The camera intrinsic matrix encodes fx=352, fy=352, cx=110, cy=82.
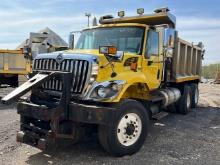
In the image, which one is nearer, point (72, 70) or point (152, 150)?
point (72, 70)

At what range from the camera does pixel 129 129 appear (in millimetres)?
6484

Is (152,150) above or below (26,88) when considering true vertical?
below

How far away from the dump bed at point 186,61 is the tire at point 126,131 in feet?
12.5

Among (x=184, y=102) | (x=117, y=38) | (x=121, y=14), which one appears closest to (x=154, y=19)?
(x=121, y=14)

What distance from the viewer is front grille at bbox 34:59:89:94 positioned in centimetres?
629

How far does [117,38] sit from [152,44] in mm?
827

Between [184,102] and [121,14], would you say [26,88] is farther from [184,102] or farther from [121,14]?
[184,102]

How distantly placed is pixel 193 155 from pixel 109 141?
5.46ft

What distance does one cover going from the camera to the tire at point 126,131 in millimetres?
6094

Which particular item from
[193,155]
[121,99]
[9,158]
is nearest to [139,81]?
[121,99]

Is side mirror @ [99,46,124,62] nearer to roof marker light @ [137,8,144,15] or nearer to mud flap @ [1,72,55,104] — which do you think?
mud flap @ [1,72,55,104]

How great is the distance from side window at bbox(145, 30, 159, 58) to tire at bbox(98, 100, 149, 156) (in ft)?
5.34

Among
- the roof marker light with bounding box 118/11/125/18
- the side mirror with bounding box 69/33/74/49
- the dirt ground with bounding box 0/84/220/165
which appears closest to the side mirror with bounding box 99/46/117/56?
the dirt ground with bounding box 0/84/220/165

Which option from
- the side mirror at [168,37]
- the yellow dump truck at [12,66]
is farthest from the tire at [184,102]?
the yellow dump truck at [12,66]
